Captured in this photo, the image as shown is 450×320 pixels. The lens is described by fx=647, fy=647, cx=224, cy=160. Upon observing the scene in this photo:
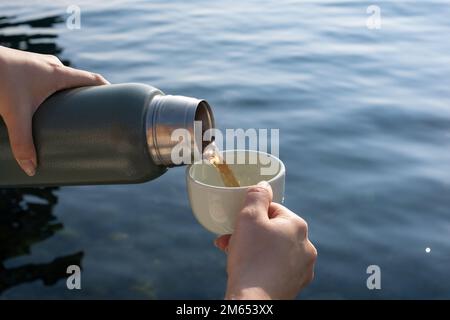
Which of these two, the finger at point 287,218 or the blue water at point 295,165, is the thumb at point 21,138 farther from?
the blue water at point 295,165

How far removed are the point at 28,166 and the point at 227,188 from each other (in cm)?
43

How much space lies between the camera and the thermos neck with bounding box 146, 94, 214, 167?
120 cm

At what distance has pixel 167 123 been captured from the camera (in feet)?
3.93

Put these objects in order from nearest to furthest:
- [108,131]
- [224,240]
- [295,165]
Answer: [108,131] → [224,240] → [295,165]

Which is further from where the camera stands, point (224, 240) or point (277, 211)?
point (224, 240)

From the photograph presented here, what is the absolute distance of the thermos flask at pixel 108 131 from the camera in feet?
3.93

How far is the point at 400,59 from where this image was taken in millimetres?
5621

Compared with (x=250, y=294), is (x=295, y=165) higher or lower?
lower

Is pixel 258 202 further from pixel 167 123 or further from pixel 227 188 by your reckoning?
pixel 167 123

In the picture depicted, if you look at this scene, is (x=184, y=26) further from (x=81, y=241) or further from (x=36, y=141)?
(x=36, y=141)

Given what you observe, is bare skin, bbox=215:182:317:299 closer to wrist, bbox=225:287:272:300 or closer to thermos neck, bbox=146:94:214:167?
wrist, bbox=225:287:272:300

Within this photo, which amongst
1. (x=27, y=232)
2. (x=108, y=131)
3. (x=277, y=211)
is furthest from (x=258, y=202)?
(x=27, y=232)

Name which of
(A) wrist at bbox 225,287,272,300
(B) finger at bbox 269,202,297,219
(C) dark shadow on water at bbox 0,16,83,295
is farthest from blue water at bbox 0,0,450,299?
(A) wrist at bbox 225,287,272,300

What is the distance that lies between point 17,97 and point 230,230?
0.59 metres
